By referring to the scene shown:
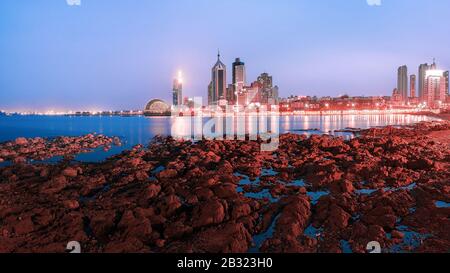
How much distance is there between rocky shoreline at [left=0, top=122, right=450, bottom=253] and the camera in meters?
7.07

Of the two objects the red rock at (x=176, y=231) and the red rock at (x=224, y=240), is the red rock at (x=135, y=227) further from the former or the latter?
the red rock at (x=224, y=240)

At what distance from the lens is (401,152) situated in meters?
16.9

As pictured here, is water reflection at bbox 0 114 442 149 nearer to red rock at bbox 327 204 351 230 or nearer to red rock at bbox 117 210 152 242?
red rock at bbox 327 204 351 230

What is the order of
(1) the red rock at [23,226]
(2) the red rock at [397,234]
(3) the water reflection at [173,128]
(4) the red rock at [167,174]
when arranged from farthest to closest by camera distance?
(3) the water reflection at [173,128]
(4) the red rock at [167,174]
(1) the red rock at [23,226]
(2) the red rock at [397,234]

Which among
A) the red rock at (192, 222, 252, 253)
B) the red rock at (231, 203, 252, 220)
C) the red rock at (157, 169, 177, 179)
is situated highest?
the red rock at (157, 169, 177, 179)

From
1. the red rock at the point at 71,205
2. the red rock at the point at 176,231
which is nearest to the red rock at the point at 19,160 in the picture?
the red rock at the point at 71,205

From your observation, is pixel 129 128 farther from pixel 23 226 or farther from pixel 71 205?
pixel 23 226

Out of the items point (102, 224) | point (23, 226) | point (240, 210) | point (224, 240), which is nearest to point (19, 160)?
point (23, 226)

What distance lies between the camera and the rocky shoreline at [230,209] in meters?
7.07

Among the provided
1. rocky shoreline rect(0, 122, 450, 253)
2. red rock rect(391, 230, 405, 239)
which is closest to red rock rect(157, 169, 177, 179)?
rocky shoreline rect(0, 122, 450, 253)

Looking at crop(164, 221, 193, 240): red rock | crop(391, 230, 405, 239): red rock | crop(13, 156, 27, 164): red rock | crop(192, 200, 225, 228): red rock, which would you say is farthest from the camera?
crop(13, 156, 27, 164): red rock

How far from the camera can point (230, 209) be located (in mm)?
8820

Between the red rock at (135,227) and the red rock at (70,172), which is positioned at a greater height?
the red rock at (70,172)
